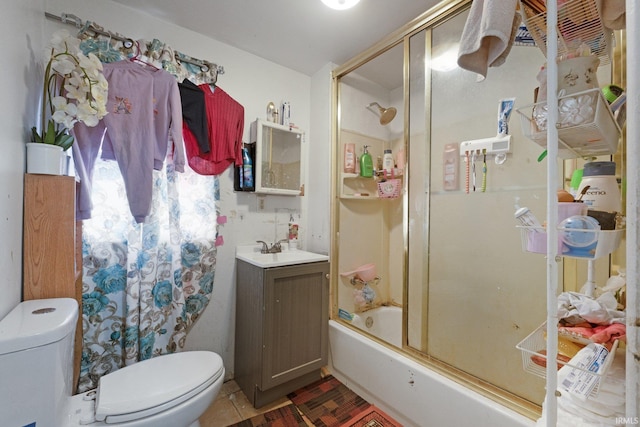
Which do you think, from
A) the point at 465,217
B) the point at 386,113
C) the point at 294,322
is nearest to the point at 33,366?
the point at 294,322

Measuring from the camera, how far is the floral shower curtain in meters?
1.40

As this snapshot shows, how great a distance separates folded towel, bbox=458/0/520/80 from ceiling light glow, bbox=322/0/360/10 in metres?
0.87

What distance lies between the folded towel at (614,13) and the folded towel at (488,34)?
196 millimetres

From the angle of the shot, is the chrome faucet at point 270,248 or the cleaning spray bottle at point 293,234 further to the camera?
the cleaning spray bottle at point 293,234

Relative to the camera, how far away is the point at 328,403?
1638 millimetres

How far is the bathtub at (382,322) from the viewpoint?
182 cm

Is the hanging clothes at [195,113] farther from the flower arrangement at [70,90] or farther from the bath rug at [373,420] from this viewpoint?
the bath rug at [373,420]

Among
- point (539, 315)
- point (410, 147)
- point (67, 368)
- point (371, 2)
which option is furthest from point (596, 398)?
point (371, 2)

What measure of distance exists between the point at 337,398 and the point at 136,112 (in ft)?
6.85

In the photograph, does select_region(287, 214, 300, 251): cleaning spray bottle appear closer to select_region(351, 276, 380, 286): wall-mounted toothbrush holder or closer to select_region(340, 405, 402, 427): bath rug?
select_region(351, 276, 380, 286): wall-mounted toothbrush holder

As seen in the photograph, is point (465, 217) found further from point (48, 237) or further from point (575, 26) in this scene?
point (48, 237)

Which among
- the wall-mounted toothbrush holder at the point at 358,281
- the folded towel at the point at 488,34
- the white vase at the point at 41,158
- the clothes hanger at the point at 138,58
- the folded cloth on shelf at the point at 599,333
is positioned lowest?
the wall-mounted toothbrush holder at the point at 358,281

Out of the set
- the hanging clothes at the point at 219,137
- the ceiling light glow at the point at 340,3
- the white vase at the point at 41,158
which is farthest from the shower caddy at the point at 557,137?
the white vase at the point at 41,158

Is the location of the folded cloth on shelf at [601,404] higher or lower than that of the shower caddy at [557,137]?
lower
